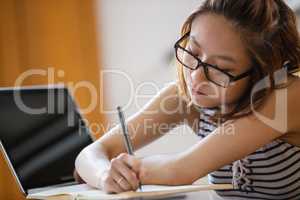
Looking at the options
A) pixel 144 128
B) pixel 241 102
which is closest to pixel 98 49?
pixel 144 128

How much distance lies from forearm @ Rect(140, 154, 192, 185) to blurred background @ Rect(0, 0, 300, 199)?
3.38 ft

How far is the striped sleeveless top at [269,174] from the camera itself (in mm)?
1032

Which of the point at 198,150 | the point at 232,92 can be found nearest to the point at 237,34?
the point at 232,92

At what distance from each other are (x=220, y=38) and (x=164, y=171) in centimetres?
30

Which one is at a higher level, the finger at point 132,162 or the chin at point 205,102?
the chin at point 205,102

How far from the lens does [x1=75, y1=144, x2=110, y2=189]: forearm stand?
109cm

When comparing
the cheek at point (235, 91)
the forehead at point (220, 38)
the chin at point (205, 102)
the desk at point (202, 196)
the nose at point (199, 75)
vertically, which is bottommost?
the desk at point (202, 196)

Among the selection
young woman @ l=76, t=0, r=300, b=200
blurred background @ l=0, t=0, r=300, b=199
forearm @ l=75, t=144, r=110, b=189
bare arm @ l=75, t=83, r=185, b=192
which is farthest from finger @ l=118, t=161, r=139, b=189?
blurred background @ l=0, t=0, r=300, b=199

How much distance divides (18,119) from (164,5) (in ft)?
4.08

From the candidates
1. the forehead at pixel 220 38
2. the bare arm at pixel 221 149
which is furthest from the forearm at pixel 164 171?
the forehead at pixel 220 38

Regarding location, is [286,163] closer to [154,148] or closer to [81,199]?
[81,199]

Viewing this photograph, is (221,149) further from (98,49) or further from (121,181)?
(98,49)

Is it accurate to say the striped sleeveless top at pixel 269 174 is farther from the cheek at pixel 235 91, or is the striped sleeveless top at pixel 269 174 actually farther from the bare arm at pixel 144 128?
the bare arm at pixel 144 128

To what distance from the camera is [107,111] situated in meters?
2.20
